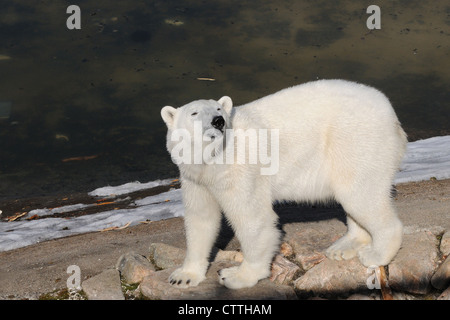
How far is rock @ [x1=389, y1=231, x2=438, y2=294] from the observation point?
4852 millimetres

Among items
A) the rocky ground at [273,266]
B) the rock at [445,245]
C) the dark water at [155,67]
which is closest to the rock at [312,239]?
the rocky ground at [273,266]

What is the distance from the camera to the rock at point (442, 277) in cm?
472

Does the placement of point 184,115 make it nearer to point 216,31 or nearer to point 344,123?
point 344,123

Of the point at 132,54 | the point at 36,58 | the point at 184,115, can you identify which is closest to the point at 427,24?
the point at 132,54

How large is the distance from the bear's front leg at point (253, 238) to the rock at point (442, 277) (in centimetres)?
129

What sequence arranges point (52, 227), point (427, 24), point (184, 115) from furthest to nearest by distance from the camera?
point (427, 24) < point (52, 227) < point (184, 115)

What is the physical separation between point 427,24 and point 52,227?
10660 mm

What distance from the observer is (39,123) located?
1143 centimetres

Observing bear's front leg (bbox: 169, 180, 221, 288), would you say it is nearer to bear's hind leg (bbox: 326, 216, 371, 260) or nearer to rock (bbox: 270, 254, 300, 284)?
rock (bbox: 270, 254, 300, 284)

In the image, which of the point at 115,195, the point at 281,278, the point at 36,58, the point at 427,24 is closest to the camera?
the point at 281,278

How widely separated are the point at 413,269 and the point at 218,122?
2.06 metres

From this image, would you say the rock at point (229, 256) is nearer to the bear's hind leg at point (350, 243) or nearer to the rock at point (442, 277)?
the bear's hind leg at point (350, 243)

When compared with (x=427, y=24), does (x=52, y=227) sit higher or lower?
lower

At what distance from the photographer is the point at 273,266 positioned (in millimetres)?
5043
